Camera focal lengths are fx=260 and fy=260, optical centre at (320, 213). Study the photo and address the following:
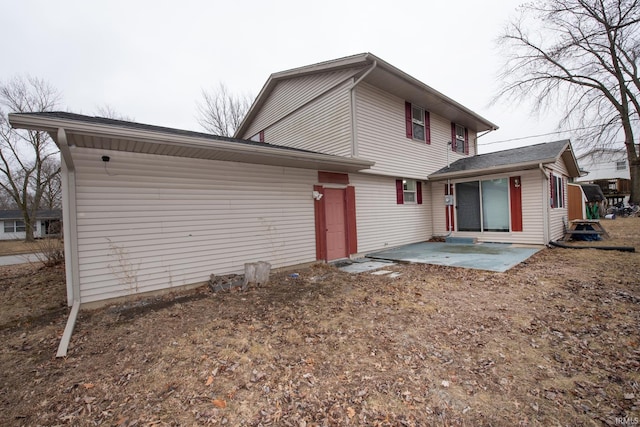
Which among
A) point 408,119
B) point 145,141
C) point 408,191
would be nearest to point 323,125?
point 408,119

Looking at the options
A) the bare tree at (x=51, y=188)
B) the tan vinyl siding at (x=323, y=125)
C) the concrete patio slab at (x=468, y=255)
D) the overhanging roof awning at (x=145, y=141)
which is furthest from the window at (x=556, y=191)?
the bare tree at (x=51, y=188)

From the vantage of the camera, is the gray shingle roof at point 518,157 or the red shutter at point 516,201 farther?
the red shutter at point 516,201

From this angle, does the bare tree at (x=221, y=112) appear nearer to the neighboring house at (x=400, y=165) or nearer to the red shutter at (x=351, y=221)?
the neighboring house at (x=400, y=165)

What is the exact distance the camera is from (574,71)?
632 inches

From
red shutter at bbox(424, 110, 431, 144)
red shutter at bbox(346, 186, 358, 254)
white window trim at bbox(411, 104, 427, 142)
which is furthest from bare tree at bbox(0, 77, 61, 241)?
red shutter at bbox(424, 110, 431, 144)

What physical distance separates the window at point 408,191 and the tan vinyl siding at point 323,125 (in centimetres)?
300

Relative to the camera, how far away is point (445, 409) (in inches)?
81.9

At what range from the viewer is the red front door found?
7.62m

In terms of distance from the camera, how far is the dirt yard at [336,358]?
81.7 inches

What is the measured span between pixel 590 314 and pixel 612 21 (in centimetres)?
1789

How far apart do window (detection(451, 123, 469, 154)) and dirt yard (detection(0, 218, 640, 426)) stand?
8.38m

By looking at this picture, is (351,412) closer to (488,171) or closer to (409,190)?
(409,190)

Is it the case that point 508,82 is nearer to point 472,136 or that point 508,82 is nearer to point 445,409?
point 472,136

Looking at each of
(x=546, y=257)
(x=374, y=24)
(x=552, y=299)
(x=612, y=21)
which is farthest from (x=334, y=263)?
(x=612, y=21)
